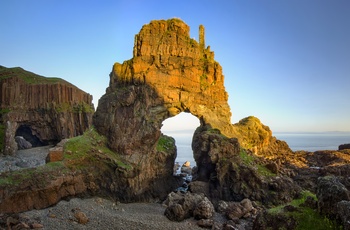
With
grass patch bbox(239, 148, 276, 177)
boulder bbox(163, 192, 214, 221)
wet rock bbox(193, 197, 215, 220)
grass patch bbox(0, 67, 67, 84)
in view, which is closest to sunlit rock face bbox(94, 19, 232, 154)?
grass patch bbox(239, 148, 276, 177)

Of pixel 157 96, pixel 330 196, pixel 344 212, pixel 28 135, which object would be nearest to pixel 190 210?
pixel 330 196

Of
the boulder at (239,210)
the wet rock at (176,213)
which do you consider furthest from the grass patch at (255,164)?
the wet rock at (176,213)

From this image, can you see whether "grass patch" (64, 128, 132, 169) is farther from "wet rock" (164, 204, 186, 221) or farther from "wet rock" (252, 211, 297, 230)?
"wet rock" (252, 211, 297, 230)

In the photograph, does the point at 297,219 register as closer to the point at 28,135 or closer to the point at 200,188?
the point at 200,188

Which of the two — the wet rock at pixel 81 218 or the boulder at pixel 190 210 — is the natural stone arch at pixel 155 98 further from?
the wet rock at pixel 81 218

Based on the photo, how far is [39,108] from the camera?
65.4 meters

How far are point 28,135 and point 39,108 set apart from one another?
12865mm

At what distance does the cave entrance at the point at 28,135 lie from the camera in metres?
71.4

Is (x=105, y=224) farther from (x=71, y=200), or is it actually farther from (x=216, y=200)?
(x=216, y=200)

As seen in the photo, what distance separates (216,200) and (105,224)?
17.1 metres

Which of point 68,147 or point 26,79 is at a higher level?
point 26,79

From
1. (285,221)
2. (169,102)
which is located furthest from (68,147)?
(285,221)

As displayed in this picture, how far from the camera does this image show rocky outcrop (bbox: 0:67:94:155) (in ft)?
194

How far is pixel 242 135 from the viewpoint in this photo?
54.6 m
